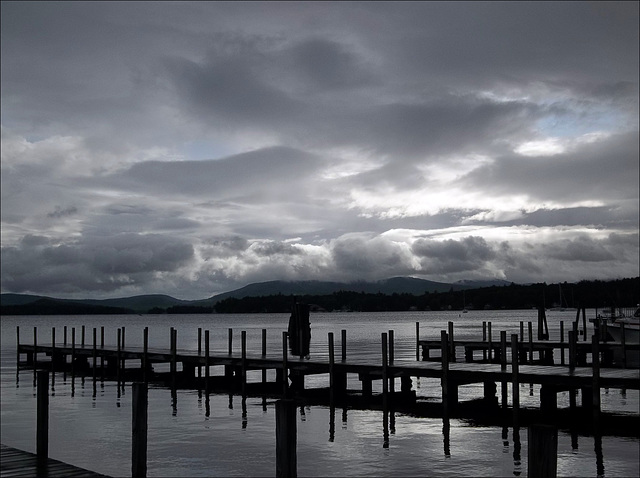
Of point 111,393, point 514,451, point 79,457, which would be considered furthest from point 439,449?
point 111,393

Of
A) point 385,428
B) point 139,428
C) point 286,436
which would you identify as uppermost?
point 286,436

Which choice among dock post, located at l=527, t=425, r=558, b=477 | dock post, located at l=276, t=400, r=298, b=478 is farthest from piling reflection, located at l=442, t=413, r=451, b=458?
dock post, located at l=527, t=425, r=558, b=477

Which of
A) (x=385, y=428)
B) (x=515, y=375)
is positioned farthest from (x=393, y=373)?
(x=515, y=375)

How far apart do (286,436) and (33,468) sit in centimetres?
514

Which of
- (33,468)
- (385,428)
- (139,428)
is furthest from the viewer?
(385,428)

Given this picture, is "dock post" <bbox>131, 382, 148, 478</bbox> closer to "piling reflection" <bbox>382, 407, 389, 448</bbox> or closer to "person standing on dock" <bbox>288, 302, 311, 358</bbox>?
"piling reflection" <bbox>382, 407, 389, 448</bbox>

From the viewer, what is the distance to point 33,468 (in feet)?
39.1

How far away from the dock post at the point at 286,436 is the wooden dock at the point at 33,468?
3.57m

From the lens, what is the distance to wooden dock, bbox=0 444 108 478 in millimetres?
11555

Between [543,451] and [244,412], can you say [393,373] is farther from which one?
[543,451]

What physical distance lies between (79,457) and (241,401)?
10454 millimetres

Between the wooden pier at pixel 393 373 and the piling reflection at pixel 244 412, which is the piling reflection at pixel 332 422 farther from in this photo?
the piling reflection at pixel 244 412

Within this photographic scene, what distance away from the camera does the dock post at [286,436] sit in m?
9.36

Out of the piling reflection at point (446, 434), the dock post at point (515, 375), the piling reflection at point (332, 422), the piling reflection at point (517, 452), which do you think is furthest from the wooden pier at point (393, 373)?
the piling reflection at point (517, 452)
